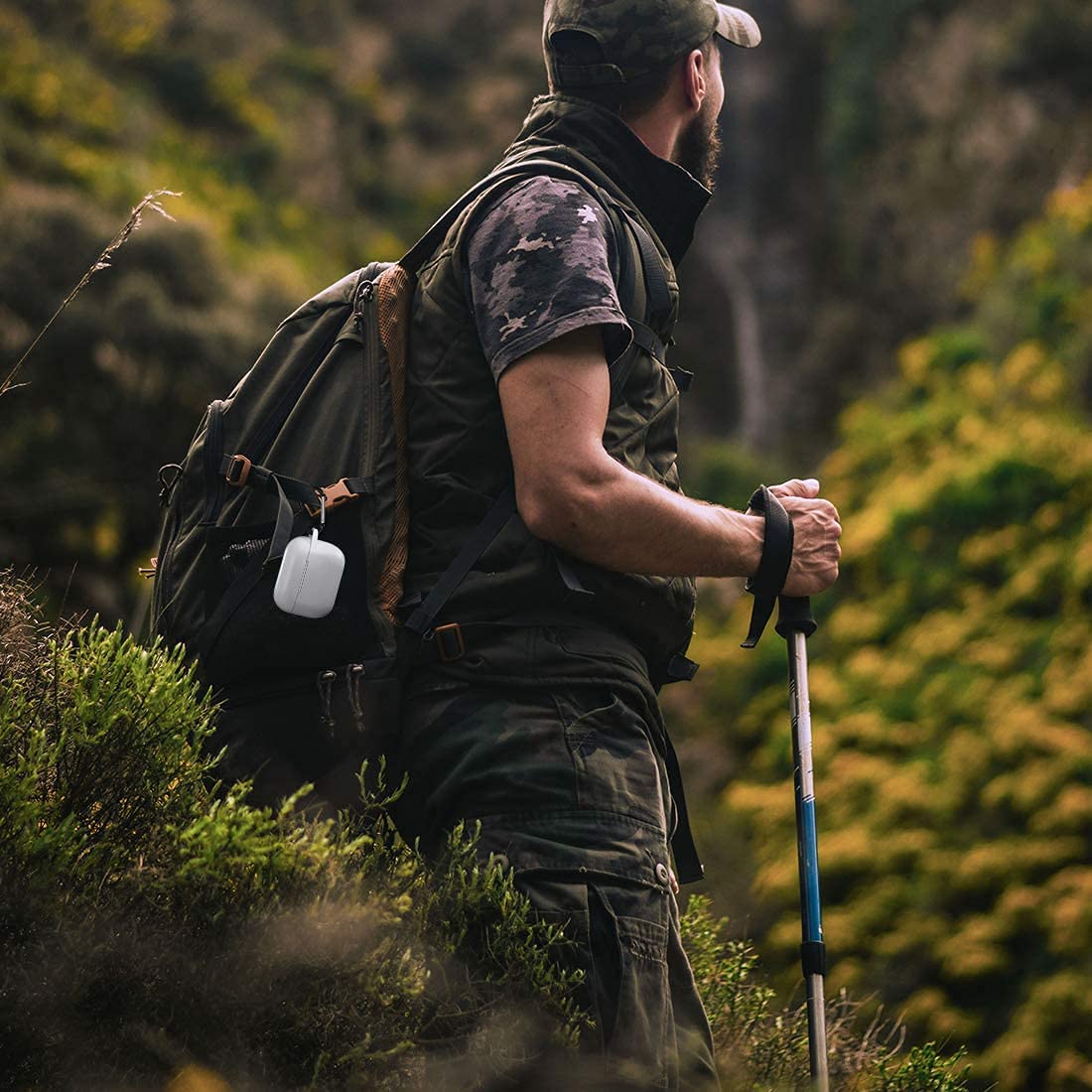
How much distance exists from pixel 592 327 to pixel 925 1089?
189cm

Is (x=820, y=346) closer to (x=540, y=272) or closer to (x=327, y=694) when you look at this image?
(x=540, y=272)

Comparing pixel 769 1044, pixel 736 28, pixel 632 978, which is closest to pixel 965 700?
pixel 769 1044

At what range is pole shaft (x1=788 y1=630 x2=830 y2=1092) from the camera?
270 centimetres

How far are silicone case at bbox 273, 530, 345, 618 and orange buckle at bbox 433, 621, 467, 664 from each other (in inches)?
8.0

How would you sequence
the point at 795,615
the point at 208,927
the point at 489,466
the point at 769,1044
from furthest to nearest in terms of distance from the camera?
the point at 769,1044, the point at 795,615, the point at 489,466, the point at 208,927

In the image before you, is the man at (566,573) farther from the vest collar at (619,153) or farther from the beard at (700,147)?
the beard at (700,147)

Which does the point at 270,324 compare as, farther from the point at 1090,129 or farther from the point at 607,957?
the point at 607,957

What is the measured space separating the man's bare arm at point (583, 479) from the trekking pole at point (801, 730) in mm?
212

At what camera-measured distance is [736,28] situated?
3088 mm

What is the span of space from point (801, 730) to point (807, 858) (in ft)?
0.89

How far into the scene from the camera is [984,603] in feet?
27.9

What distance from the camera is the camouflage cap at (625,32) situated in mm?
2830

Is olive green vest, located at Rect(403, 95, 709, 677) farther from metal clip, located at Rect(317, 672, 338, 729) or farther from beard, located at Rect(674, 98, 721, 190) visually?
beard, located at Rect(674, 98, 721, 190)

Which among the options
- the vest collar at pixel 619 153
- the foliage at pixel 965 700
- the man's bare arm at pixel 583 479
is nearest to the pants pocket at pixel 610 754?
the man's bare arm at pixel 583 479
